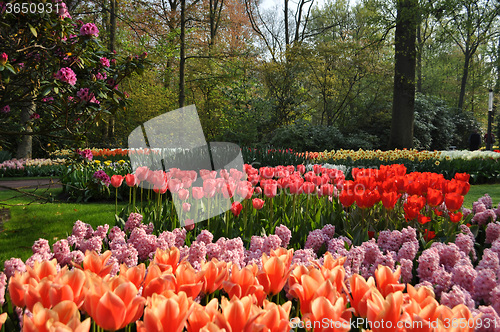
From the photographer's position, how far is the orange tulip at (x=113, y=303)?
0.83m

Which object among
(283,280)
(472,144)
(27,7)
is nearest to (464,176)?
(283,280)

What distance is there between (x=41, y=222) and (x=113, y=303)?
187 inches

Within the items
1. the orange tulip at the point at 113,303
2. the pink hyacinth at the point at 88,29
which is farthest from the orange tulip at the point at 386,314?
the pink hyacinth at the point at 88,29

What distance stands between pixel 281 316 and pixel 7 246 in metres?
4.02

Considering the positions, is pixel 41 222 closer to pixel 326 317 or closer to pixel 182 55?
pixel 326 317

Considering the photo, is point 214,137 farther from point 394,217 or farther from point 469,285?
point 469,285

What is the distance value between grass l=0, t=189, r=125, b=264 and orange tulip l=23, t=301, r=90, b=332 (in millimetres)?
3060

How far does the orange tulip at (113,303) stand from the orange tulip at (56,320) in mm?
46

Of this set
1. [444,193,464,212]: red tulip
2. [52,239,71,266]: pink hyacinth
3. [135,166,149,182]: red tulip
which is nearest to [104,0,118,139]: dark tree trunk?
[135,166,149,182]: red tulip

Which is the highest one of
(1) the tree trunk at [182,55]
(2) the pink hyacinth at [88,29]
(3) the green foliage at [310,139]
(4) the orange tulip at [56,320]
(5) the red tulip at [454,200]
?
(1) the tree trunk at [182,55]

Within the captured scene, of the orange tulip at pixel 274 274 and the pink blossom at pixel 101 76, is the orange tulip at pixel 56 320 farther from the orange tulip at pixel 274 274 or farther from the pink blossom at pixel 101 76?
the pink blossom at pixel 101 76

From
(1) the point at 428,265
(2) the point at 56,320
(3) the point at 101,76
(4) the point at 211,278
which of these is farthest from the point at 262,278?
(3) the point at 101,76

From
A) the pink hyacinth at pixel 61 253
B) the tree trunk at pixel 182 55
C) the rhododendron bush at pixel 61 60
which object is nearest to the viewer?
the pink hyacinth at pixel 61 253

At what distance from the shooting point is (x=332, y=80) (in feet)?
56.8
